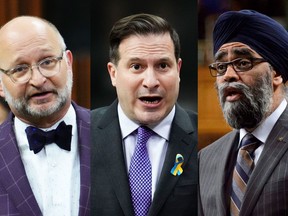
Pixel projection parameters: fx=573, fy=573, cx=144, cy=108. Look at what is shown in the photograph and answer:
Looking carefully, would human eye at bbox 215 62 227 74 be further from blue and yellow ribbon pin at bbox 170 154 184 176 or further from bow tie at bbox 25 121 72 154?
bow tie at bbox 25 121 72 154

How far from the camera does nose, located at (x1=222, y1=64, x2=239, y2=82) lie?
8.87 ft

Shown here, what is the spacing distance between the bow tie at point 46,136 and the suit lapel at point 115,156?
0.58 ft

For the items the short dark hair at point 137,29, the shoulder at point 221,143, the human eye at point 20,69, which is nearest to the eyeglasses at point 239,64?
the short dark hair at point 137,29

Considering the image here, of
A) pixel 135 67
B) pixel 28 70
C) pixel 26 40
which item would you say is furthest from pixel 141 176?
pixel 26 40

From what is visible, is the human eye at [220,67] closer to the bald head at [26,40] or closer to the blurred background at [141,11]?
the blurred background at [141,11]

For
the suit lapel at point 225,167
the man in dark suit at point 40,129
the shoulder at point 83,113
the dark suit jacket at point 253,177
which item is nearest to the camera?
the dark suit jacket at point 253,177

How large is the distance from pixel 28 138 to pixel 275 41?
128 centimetres

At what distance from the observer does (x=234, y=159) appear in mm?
2805

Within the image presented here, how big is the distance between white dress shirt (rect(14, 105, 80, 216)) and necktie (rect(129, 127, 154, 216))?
30 centimetres

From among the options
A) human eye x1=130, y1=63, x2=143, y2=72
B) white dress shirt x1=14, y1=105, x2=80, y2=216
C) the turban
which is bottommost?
white dress shirt x1=14, y1=105, x2=80, y2=216

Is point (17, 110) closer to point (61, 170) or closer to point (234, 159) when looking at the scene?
point (61, 170)

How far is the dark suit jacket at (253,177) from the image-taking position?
2.59 metres

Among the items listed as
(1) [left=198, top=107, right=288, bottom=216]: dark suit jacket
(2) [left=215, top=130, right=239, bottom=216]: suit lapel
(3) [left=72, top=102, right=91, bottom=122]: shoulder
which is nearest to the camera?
(1) [left=198, top=107, right=288, bottom=216]: dark suit jacket

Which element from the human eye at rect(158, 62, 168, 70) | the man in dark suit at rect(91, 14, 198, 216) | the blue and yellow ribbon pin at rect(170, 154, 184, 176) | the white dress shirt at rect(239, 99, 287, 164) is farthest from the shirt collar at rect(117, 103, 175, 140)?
the white dress shirt at rect(239, 99, 287, 164)
